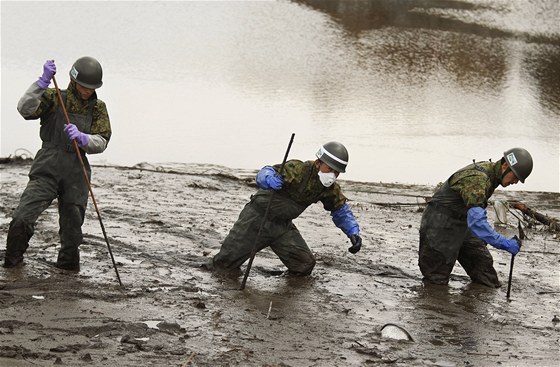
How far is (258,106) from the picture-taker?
59.3 ft

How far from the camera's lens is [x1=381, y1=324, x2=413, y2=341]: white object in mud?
27.1 feet

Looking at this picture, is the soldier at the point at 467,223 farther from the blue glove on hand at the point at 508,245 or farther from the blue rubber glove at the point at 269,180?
the blue rubber glove at the point at 269,180

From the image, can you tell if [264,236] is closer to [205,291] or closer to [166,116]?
[205,291]

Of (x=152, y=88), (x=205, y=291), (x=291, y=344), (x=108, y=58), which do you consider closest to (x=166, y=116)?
(x=152, y=88)

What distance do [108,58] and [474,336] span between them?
1337 centimetres

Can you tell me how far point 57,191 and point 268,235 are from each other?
1.99 m

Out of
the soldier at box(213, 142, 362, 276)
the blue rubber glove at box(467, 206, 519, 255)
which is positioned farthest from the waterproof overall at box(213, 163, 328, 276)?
the blue rubber glove at box(467, 206, 519, 255)

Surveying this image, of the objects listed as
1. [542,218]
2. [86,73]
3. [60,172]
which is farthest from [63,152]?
[542,218]

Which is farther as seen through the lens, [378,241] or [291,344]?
[378,241]

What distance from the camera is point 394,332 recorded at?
8312 millimetres

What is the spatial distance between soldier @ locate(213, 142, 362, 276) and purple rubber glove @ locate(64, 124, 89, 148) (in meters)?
1.61

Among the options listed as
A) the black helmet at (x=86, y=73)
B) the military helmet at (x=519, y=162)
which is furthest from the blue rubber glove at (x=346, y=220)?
the black helmet at (x=86, y=73)

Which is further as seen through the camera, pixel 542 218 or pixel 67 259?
pixel 542 218

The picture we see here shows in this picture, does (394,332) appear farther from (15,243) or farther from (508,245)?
(15,243)
